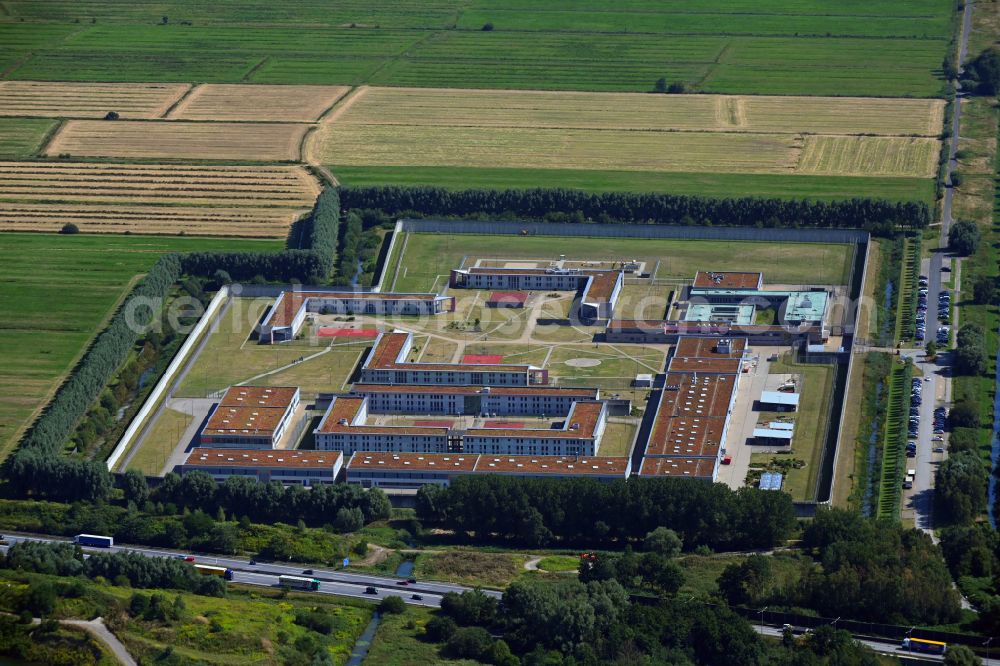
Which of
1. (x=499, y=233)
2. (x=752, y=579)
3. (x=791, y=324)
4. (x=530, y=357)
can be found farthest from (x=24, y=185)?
(x=752, y=579)

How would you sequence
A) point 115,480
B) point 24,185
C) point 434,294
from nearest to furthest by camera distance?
point 115,480 < point 434,294 < point 24,185

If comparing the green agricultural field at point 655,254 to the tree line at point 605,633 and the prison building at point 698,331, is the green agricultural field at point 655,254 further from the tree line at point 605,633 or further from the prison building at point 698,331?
the tree line at point 605,633

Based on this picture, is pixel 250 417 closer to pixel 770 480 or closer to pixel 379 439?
pixel 379 439

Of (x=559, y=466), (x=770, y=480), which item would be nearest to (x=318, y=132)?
(x=559, y=466)

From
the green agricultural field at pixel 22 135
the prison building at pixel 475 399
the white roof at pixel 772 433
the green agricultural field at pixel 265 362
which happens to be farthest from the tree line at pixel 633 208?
the white roof at pixel 772 433

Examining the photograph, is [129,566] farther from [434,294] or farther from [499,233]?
[499,233]
